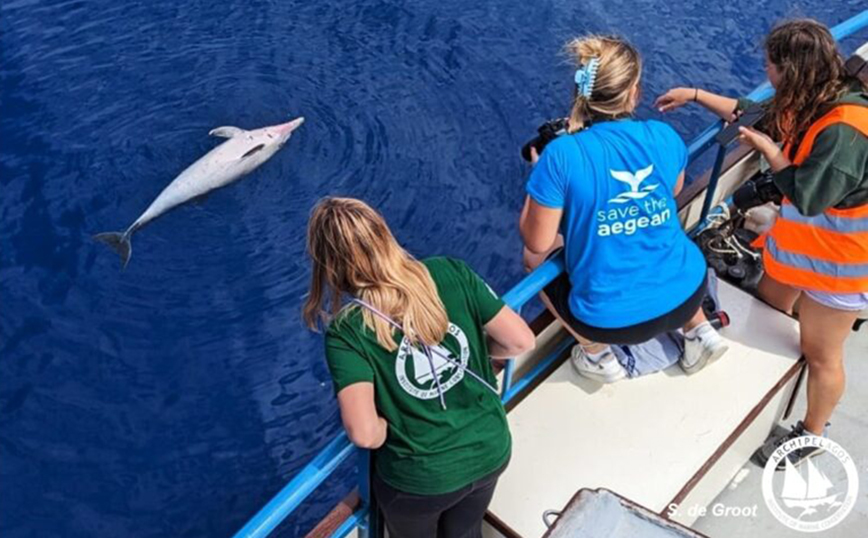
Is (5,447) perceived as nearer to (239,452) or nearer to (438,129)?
(239,452)

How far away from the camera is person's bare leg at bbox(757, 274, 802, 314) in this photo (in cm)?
398

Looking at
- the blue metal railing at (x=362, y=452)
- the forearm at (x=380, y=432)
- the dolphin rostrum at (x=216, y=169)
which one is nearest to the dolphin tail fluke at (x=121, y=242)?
the dolphin rostrum at (x=216, y=169)

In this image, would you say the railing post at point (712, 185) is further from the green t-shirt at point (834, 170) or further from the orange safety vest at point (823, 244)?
the green t-shirt at point (834, 170)

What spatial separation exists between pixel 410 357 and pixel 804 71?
190 centimetres

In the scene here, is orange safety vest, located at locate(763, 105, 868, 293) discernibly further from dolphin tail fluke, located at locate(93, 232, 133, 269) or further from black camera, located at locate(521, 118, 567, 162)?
dolphin tail fluke, located at locate(93, 232, 133, 269)

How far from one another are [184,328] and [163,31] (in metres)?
3.89

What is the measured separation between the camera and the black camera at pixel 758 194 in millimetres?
3975

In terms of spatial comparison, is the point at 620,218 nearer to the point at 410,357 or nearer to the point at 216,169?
the point at 410,357

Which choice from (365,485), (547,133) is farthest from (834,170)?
(365,485)

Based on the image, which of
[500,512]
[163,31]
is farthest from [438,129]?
[500,512]

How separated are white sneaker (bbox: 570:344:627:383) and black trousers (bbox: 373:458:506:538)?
964mm

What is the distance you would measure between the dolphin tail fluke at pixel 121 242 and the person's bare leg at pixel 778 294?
4.48 meters

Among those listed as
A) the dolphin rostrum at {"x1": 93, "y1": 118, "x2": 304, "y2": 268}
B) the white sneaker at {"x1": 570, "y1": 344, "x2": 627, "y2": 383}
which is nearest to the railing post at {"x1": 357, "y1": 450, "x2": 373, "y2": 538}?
the white sneaker at {"x1": 570, "y1": 344, "x2": 627, "y2": 383}

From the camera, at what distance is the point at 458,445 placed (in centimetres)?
269
